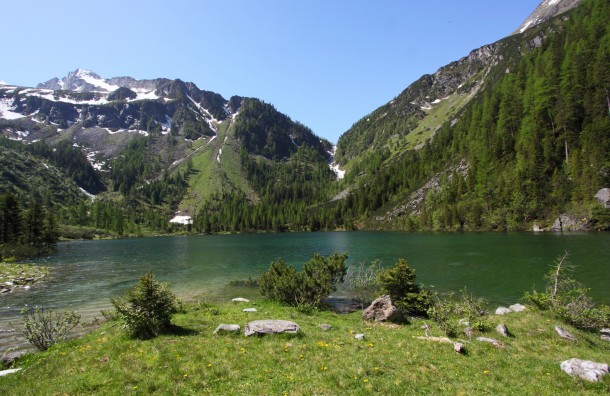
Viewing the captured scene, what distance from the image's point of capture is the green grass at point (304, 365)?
11.4m

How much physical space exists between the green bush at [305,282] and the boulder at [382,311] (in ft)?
16.2

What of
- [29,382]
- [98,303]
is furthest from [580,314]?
[98,303]

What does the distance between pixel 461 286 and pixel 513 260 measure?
819 inches

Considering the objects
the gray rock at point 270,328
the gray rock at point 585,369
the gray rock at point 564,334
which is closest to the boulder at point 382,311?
the gray rock at point 270,328

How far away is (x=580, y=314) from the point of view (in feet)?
66.4

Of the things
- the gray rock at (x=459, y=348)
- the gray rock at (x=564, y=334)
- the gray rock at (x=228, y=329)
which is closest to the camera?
the gray rock at (x=459, y=348)

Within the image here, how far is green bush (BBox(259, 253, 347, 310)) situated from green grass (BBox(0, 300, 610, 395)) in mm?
9434

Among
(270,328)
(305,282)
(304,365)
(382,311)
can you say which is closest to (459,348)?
(304,365)

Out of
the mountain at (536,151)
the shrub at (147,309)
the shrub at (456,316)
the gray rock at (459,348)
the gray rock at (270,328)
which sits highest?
the mountain at (536,151)

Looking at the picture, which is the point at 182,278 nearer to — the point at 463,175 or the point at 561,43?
the point at 463,175

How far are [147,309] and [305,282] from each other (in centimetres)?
1438

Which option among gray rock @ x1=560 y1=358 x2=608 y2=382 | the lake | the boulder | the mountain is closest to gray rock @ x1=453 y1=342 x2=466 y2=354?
gray rock @ x1=560 y1=358 x2=608 y2=382

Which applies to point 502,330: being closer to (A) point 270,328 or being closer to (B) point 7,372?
(A) point 270,328

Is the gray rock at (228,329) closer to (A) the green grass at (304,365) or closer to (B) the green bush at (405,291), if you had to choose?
(A) the green grass at (304,365)
